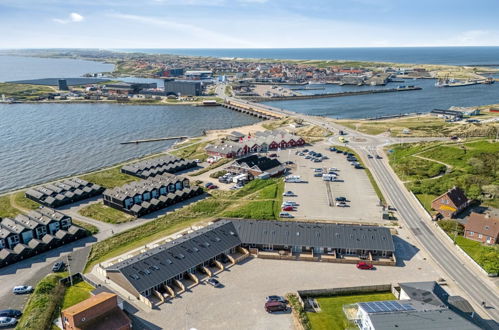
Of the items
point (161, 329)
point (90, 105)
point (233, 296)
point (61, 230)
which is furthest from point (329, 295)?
point (90, 105)

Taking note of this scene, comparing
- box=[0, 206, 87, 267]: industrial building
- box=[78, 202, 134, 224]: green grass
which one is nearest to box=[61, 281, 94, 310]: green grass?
box=[0, 206, 87, 267]: industrial building

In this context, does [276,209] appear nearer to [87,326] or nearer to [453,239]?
[453,239]

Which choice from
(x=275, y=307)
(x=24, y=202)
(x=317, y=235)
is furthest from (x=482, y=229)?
(x=24, y=202)

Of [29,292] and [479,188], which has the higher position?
[479,188]

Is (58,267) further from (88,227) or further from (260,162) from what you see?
(260,162)

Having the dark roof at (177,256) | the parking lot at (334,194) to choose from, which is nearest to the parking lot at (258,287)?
the dark roof at (177,256)

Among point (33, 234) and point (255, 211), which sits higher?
point (255, 211)
